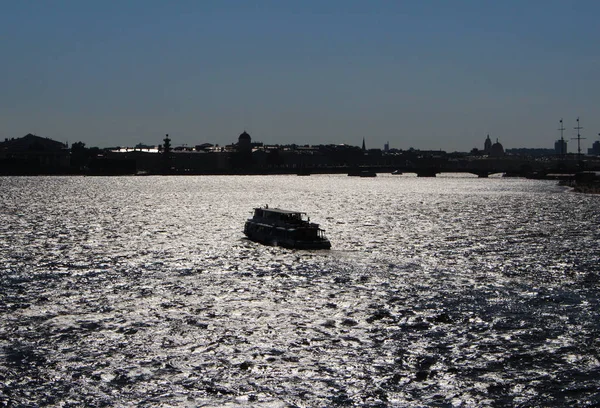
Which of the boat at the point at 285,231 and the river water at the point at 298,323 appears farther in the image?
the boat at the point at 285,231

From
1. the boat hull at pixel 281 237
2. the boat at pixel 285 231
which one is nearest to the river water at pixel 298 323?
the boat hull at pixel 281 237

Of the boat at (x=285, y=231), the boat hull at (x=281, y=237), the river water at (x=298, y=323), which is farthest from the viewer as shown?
the boat at (x=285, y=231)

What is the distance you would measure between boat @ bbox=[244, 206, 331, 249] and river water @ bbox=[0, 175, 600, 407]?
1.21 metres

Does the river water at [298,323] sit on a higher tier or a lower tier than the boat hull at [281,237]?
lower

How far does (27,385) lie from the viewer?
2348cm

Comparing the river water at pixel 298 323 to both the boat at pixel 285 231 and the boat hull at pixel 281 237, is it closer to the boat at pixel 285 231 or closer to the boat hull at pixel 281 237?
the boat hull at pixel 281 237

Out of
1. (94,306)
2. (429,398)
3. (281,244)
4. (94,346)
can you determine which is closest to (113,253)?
(281,244)

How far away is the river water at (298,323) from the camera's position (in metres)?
23.3

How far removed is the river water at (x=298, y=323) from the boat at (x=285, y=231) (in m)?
1.21

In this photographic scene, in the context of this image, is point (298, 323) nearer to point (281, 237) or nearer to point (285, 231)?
point (285, 231)

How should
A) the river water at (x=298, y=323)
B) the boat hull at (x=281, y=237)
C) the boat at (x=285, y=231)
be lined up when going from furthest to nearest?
1. the boat at (x=285, y=231)
2. the boat hull at (x=281, y=237)
3. the river water at (x=298, y=323)

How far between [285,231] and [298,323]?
28.6m

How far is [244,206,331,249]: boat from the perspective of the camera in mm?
57869

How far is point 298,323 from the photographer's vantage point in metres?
31.4
